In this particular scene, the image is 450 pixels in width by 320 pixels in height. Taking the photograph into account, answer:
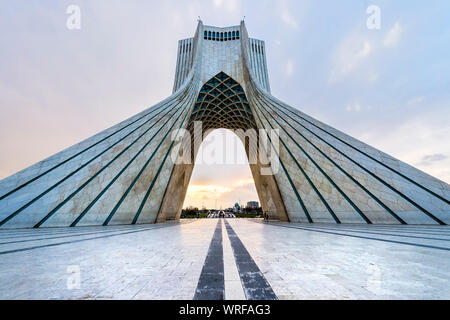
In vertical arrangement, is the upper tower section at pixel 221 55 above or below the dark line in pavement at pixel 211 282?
above

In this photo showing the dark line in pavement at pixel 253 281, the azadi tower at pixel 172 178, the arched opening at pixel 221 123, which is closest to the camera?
the dark line in pavement at pixel 253 281

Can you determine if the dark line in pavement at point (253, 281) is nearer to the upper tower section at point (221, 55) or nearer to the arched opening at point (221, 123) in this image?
the arched opening at point (221, 123)

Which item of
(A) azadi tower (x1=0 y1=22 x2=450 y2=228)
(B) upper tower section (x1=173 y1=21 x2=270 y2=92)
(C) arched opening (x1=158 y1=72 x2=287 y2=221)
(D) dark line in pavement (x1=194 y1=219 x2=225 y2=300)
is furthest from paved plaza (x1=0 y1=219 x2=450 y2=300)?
(B) upper tower section (x1=173 y1=21 x2=270 y2=92)

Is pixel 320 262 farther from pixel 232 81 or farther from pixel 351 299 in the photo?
pixel 232 81

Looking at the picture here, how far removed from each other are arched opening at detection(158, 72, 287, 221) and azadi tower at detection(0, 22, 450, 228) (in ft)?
11.0

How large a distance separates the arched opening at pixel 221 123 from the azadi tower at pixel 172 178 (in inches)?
132

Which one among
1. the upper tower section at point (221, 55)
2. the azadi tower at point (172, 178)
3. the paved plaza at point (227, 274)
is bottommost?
the paved plaza at point (227, 274)

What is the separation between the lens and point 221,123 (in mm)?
22281

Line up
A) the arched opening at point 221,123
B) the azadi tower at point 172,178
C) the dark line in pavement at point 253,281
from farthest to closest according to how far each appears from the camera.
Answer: the arched opening at point 221,123
the azadi tower at point 172,178
the dark line in pavement at point 253,281

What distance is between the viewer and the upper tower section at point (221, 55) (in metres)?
16.7

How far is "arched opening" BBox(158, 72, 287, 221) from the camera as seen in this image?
16.3 metres

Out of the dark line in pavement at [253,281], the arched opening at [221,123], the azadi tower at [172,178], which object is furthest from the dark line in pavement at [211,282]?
the arched opening at [221,123]

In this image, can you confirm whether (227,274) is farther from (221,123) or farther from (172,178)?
(221,123)
